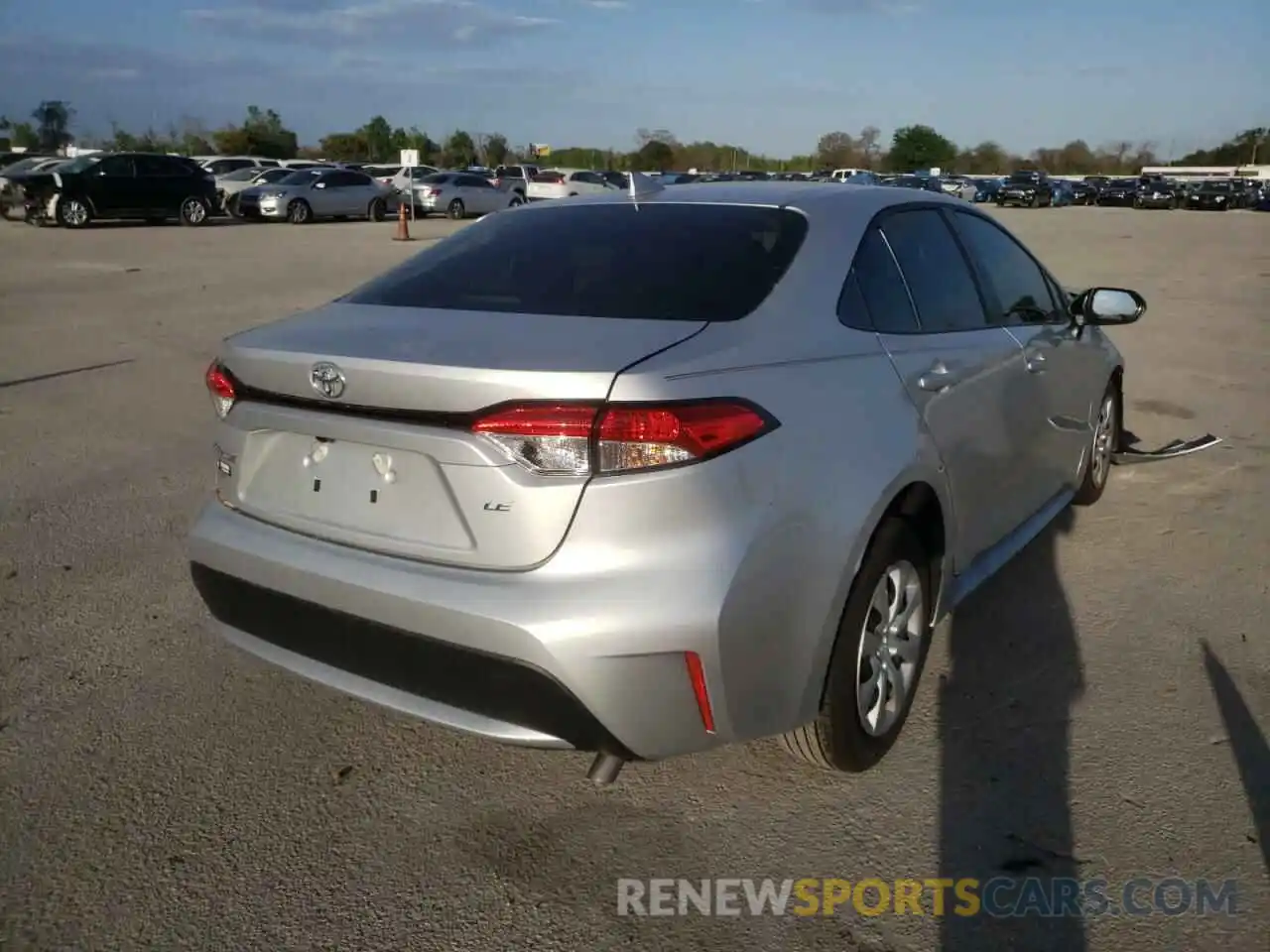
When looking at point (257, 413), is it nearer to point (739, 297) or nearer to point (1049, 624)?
point (739, 297)

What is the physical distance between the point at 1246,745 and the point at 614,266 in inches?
95.2

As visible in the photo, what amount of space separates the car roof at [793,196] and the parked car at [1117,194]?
62.8 metres

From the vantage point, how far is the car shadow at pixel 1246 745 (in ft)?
9.39

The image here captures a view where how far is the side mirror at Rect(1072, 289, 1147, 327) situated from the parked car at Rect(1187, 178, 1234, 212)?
5866cm

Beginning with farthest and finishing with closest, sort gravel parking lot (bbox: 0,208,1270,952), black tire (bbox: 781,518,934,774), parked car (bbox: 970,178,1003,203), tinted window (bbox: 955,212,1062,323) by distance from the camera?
parked car (bbox: 970,178,1003,203)
tinted window (bbox: 955,212,1062,323)
black tire (bbox: 781,518,934,774)
gravel parking lot (bbox: 0,208,1270,952)

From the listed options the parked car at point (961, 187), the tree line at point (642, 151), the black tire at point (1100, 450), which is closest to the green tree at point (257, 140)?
the tree line at point (642, 151)

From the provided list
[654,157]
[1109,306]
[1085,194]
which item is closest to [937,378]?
[1109,306]

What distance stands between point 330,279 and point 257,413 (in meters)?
14.1

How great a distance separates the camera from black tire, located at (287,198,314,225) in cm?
3041

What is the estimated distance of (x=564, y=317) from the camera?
8.98 feet

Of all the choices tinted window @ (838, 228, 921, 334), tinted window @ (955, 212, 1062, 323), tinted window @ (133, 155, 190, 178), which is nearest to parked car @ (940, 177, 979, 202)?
tinted window @ (133, 155, 190, 178)

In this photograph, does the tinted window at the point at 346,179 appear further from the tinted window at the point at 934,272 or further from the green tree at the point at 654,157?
the green tree at the point at 654,157

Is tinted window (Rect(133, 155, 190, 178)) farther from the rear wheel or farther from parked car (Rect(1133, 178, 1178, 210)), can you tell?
parked car (Rect(1133, 178, 1178, 210))

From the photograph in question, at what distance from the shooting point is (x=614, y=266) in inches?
122
